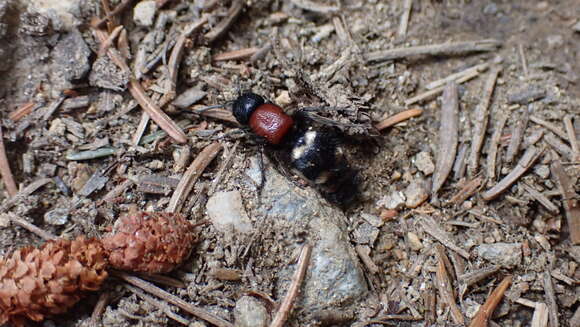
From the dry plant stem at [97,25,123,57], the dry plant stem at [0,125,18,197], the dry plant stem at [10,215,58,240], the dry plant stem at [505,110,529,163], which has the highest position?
the dry plant stem at [97,25,123,57]

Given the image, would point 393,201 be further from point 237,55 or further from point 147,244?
point 147,244

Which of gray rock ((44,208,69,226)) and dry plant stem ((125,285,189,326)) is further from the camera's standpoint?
gray rock ((44,208,69,226))

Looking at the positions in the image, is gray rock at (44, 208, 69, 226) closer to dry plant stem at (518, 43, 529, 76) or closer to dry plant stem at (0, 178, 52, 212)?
dry plant stem at (0, 178, 52, 212)

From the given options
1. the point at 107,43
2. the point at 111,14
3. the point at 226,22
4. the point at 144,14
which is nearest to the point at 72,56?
the point at 107,43

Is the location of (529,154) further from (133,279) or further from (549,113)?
(133,279)

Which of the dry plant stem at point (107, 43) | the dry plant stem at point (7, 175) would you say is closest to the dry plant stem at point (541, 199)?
the dry plant stem at point (107, 43)

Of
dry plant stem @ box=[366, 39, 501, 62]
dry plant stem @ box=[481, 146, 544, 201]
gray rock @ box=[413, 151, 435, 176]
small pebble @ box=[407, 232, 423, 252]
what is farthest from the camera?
dry plant stem @ box=[366, 39, 501, 62]

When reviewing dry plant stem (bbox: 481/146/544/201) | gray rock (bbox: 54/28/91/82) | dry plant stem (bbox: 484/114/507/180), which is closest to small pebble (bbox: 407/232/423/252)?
dry plant stem (bbox: 481/146/544/201)
